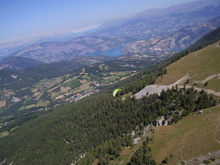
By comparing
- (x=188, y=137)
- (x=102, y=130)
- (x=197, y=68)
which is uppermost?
(x=197, y=68)

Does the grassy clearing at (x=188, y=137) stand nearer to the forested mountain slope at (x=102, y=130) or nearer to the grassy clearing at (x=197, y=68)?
the forested mountain slope at (x=102, y=130)

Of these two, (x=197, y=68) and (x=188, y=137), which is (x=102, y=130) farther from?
(x=197, y=68)

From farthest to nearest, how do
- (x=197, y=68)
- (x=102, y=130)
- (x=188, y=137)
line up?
(x=197, y=68) → (x=102, y=130) → (x=188, y=137)

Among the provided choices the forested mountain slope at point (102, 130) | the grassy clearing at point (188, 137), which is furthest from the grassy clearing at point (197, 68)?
the grassy clearing at point (188, 137)

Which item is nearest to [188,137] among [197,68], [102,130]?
[102,130]

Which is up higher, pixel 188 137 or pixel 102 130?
pixel 188 137

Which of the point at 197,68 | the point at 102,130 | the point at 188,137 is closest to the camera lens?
the point at 188,137

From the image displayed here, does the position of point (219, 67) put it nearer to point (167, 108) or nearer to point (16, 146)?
point (167, 108)
